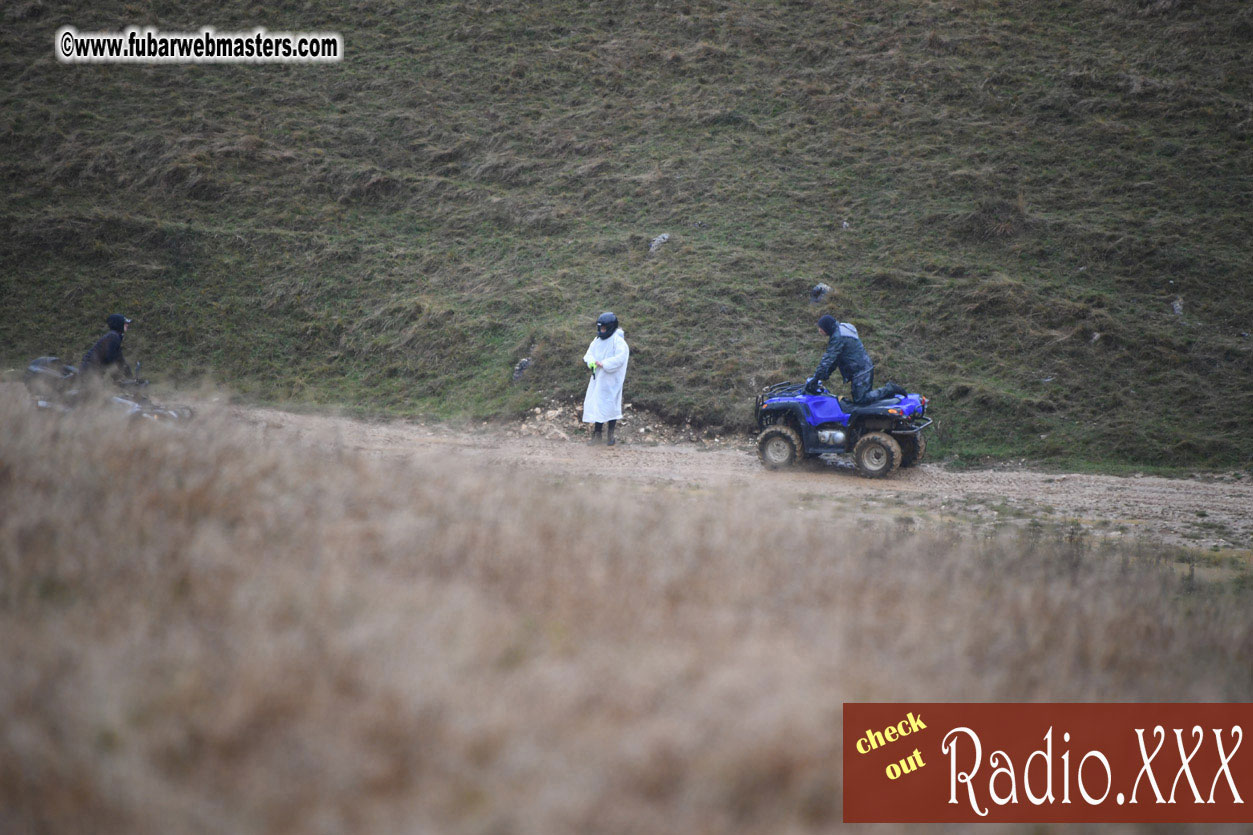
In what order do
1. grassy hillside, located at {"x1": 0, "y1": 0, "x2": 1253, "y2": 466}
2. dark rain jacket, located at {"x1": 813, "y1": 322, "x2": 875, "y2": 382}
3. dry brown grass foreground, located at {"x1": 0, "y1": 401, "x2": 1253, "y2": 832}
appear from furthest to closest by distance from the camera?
grassy hillside, located at {"x1": 0, "y1": 0, "x2": 1253, "y2": 466} < dark rain jacket, located at {"x1": 813, "y1": 322, "x2": 875, "y2": 382} < dry brown grass foreground, located at {"x1": 0, "y1": 401, "x2": 1253, "y2": 832}

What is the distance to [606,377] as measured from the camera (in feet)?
46.9

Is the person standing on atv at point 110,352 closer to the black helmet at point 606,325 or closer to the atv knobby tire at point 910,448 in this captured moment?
the black helmet at point 606,325

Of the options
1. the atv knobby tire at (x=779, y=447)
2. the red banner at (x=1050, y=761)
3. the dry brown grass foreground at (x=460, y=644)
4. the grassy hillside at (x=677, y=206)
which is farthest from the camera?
the grassy hillside at (x=677, y=206)

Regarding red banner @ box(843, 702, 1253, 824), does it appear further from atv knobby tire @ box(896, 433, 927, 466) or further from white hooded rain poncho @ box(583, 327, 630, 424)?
white hooded rain poncho @ box(583, 327, 630, 424)

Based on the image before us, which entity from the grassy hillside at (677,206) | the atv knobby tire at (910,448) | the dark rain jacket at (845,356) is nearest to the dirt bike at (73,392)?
the grassy hillside at (677,206)

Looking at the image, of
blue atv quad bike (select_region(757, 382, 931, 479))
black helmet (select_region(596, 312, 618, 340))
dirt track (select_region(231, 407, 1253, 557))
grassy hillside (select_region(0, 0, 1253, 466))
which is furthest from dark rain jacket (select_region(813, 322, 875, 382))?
black helmet (select_region(596, 312, 618, 340))

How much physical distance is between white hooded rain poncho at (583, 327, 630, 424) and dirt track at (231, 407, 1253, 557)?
63 cm

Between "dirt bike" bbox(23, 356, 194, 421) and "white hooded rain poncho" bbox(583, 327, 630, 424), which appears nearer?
"dirt bike" bbox(23, 356, 194, 421)

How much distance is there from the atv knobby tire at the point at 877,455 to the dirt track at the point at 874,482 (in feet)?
0.73

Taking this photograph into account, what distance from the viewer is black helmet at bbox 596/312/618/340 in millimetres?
14336

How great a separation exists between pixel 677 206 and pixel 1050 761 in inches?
814

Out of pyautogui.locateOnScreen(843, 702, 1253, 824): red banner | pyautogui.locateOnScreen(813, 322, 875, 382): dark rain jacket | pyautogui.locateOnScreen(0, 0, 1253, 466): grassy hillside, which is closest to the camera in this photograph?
pyautogui.locateOnScreen(843, 702, 1253, 824): red banner

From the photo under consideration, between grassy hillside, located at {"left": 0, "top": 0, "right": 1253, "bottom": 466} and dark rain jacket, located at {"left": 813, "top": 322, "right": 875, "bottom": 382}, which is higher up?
grassy hillside, located at {"left": 0, "top": 0, "right": 1253, "bottom": 466}

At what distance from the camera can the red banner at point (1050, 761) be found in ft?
12.7
